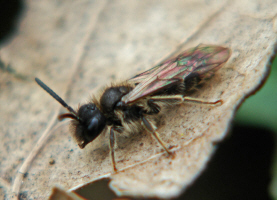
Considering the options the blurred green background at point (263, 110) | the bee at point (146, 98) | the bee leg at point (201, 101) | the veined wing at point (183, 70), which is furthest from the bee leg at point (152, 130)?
the blurred green background at point (263, 110)

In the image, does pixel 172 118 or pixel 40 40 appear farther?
pixel 40 40

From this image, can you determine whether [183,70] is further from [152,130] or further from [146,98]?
[152,130]

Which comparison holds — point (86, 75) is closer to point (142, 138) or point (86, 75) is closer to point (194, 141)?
point (142, 138)

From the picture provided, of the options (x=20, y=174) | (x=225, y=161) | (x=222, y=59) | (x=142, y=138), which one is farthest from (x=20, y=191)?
(x=222, y=59)

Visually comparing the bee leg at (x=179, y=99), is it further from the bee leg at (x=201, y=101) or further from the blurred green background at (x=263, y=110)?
the blurred green background at (x=263, y=110)

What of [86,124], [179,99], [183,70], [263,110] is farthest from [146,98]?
[263,110]

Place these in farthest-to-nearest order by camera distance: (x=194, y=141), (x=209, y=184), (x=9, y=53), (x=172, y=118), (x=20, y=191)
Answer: (x=9, y=53), (x=209, y=184), (x=172, y=118), (x=20, y=191), (x=194, y=141)

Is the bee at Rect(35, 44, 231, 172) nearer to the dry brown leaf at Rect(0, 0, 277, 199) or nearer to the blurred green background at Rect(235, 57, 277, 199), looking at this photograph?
the dry brown leaf at Rect(0, 0, 277, 199)
